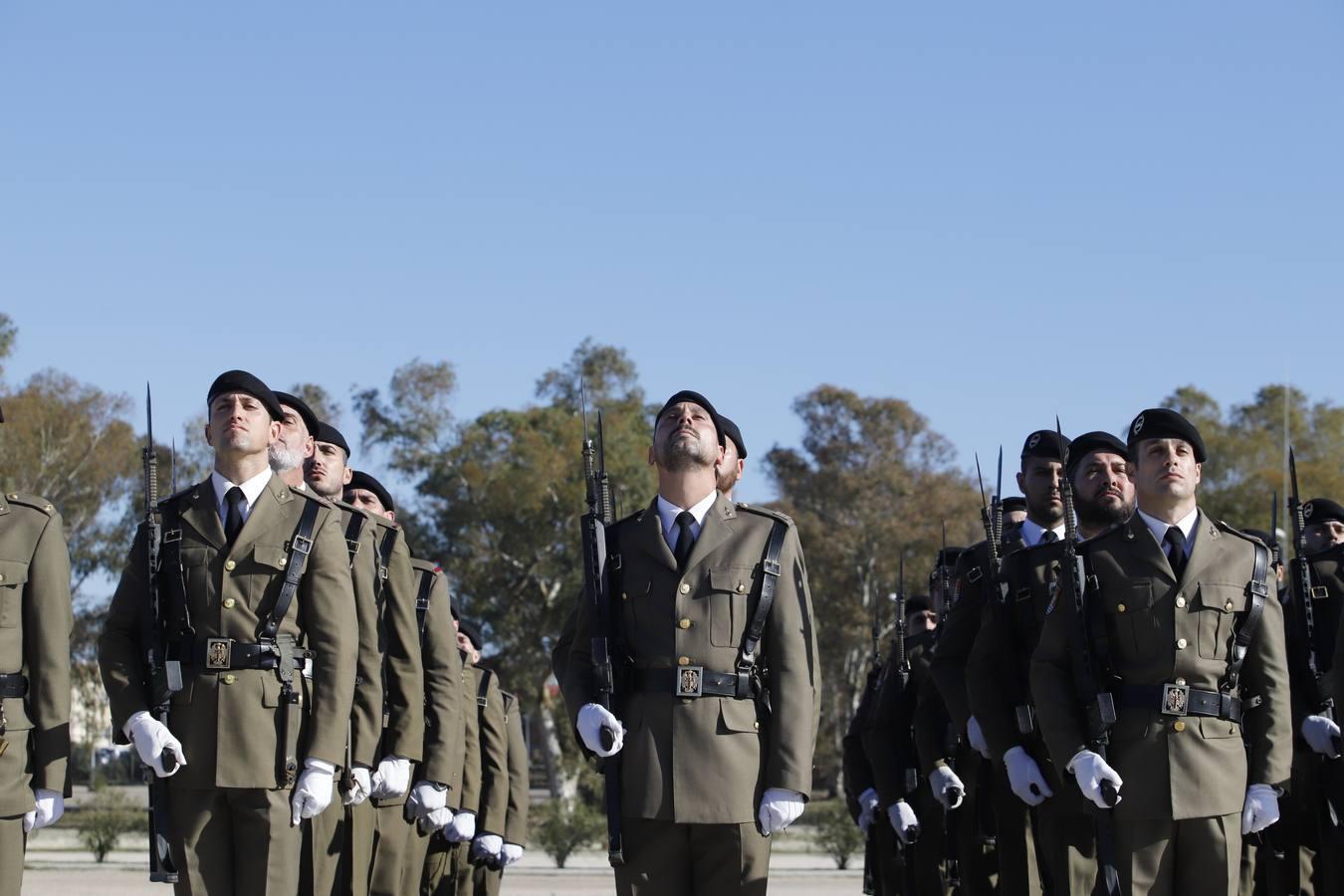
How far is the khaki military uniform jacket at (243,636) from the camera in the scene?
21.5 ft

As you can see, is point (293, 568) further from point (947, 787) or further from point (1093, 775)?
point (947, 787)

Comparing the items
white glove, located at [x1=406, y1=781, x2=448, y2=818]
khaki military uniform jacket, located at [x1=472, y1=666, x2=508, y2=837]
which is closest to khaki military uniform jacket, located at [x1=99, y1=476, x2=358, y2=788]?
white glove, located at [x1=406, y1=781, x2=448, y2=818]

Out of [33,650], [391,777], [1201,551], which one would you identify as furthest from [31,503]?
[1201,551]

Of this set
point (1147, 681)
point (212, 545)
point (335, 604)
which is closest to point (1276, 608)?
point (1147, 681)

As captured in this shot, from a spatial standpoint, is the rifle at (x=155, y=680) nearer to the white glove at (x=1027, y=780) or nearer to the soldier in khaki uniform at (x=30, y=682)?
the soldier in khaki uniform at (x=30, y=682)

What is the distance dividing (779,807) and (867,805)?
5.80 meters

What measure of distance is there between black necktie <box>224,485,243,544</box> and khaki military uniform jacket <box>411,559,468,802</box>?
6.76ft

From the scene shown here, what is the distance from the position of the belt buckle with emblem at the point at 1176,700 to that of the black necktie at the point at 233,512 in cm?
347

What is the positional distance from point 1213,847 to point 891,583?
43679mm

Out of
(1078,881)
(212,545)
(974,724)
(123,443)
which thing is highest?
(123,443)

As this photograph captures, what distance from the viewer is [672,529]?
706 cm

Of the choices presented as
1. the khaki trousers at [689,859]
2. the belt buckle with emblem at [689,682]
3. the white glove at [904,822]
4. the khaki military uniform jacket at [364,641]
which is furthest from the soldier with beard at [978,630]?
the khaki military uniform jacket at [364,641]

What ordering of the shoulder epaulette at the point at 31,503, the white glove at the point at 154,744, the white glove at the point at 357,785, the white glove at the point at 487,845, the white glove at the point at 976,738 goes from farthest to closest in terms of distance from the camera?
the white glove at the point at 487,845
the white glove at the point at 976,738
the white glove at the point at 357,785
the shoulder epaulette at the point at 31,503
the white glove at the point at 154,744

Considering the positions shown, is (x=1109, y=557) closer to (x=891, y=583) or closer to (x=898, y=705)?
(x=898, y=705)
